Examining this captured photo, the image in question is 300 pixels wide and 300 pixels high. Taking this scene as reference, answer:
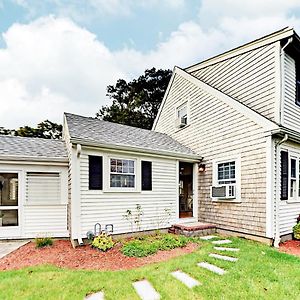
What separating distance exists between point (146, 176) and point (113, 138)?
161 cm

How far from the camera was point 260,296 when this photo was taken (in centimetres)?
387

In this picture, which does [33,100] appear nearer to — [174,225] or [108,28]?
[108,28]

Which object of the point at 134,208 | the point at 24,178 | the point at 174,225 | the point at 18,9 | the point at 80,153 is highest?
the point at 18,9

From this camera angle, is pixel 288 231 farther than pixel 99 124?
No

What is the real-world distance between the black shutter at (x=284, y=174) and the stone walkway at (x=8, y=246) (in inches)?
288

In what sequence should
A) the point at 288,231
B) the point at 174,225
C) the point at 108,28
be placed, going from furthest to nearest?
the point at 108,28 < the point at 174,225 < the point at 288,231

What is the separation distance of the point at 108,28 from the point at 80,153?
828cm

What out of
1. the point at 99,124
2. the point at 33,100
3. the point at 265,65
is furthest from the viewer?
the point at 33,100

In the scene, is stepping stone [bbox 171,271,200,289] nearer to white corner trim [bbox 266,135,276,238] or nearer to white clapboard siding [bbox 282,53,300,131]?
white corner trim [bbox 266,135,276,238]

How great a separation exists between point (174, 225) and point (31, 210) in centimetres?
451

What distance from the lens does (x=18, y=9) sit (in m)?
10.2

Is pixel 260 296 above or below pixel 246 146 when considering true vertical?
below

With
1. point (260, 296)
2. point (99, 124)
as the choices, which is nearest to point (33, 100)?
point (99, 124)

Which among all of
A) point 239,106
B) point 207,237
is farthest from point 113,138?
point 207,237
